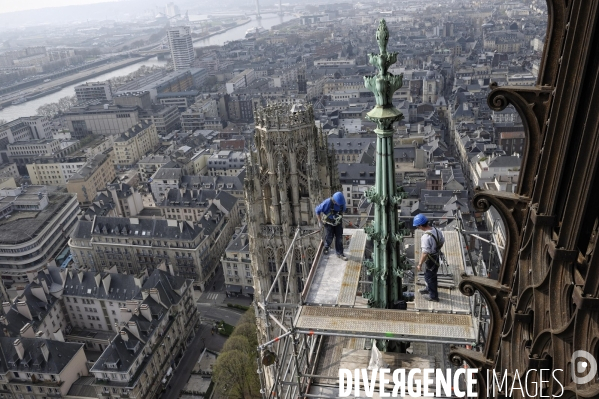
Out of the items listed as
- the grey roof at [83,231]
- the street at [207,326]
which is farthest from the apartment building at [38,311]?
the street at [207,326]

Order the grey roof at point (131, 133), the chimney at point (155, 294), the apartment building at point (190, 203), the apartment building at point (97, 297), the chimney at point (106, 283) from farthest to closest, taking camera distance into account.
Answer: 1. the grey roof at point (131, 133)
2. the apartment building at point (190, 203)
3. the chimney at point (106, 283)
4. the apartment building at point (97, 297)
5. the chimney at point (155, 294)

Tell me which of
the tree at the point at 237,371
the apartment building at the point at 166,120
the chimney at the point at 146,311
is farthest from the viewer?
the apartment building at the point at 166,120

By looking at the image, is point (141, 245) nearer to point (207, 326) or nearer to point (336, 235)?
point (207, 326)

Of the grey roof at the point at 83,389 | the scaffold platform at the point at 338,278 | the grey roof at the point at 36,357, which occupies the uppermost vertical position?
the scaffold platform at the point at 338,278

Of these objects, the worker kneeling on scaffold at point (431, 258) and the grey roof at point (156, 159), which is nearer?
the worker kneeling on scaffold at point (431, 258)

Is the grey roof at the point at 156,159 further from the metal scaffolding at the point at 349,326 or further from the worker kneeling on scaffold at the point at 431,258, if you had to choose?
the worker kneeling on scaffold at the point at 431,258

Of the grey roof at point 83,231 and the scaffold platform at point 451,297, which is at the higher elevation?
the scaffold platform at point 451,297
